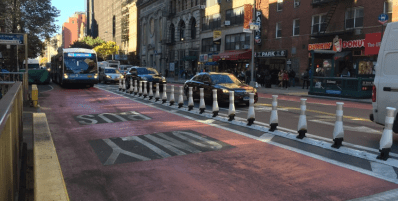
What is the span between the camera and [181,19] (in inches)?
2270

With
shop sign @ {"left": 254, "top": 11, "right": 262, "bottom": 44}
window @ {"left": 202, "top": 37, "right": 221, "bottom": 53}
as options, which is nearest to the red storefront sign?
shop sign @ {"left": 254, "top": 11, "right": 262, "bottom": 44}

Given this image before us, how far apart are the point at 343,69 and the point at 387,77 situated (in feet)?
61.9

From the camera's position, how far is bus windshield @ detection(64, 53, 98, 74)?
2666cm

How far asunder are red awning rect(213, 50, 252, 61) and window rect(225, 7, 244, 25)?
3.62 meters

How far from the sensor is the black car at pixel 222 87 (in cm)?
1463

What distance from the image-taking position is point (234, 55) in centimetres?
4091

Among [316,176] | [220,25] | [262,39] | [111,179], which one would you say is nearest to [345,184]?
[316,176]

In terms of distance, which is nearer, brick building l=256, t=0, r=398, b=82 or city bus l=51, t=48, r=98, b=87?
brick building l=256, t=0, r=398, b=82

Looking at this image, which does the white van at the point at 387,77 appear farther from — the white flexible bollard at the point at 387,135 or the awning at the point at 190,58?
the awning at the point at 190,58

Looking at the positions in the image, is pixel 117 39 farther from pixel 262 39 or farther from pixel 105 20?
pixel 262 39

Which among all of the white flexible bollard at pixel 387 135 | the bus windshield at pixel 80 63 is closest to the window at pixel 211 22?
the bus windshield at pixel 80 63

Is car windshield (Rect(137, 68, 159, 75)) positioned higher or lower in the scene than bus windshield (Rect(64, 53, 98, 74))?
lower

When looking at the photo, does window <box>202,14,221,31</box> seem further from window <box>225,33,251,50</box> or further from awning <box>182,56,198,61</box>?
awning <box>182,56,198,61</box>

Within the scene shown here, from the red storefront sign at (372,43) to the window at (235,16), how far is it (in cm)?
1828
